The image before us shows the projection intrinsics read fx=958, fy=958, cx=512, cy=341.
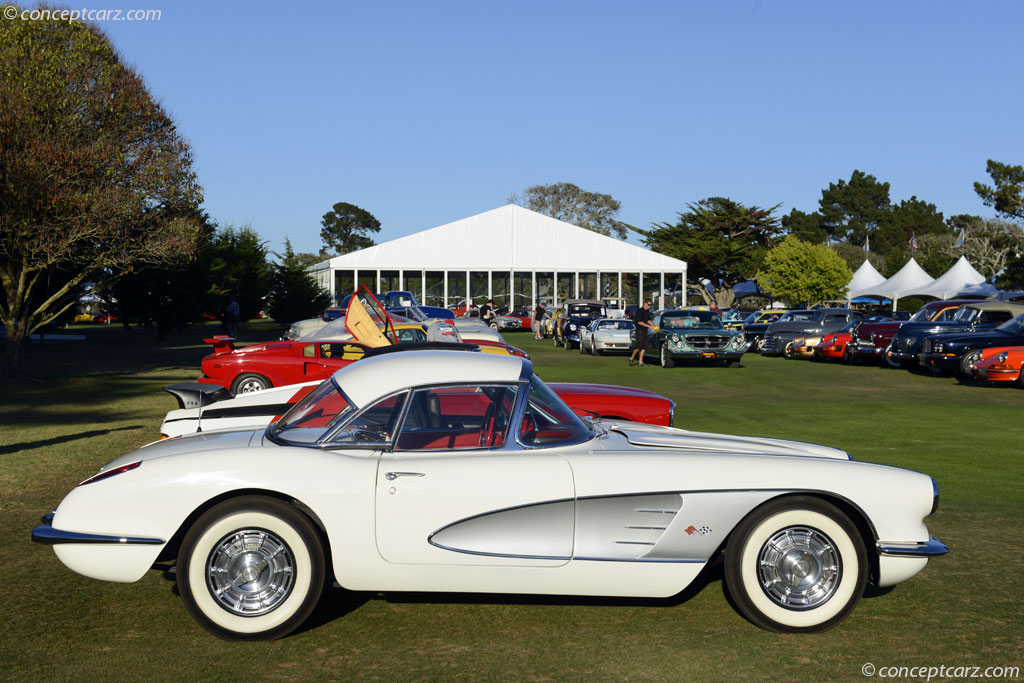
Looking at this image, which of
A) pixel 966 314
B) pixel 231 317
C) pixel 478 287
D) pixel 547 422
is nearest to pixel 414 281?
pixel 478 287

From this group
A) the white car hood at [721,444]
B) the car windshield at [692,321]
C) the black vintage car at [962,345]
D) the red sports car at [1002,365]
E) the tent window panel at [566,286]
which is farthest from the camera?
the tent window panel at [566,286]

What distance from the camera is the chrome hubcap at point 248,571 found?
4719mm

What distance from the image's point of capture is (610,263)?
6228cm

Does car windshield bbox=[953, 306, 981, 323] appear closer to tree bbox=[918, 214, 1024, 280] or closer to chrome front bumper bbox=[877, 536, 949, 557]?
chrome front bumper bbox=[877, 536, 949, 557]

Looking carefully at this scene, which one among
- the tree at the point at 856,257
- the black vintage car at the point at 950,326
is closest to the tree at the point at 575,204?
the tree at the point at 856,257

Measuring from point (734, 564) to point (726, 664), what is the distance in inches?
24.2

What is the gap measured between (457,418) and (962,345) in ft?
62.8

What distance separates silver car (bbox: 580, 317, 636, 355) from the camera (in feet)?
104

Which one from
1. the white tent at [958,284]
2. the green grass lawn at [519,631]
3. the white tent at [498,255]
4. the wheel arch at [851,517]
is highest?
the white tent at [498,255]

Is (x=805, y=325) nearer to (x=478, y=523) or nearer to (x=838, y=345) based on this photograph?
(x=838, y=345)

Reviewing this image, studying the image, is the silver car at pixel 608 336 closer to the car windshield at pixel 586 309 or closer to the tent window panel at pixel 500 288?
the car windshield at pixel 586 309

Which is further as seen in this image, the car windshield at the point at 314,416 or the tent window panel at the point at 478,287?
the tent window panel at the point at 478,287

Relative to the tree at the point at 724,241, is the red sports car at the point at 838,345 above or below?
below

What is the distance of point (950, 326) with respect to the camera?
25.0m
